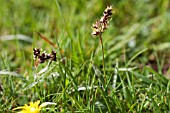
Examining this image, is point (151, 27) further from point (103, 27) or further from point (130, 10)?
point (103, 27)

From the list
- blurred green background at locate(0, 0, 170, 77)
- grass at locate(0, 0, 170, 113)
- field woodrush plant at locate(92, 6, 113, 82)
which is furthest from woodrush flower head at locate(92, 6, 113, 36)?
blurred green background at locate(0, 0, 170, 77)

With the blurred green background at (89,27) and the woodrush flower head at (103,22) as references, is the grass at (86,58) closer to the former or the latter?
the blurred green background at (89,27)

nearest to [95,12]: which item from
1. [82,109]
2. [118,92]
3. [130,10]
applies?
[130,10]

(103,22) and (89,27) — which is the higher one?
(89,27)

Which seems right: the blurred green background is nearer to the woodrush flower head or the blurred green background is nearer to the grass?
the grass

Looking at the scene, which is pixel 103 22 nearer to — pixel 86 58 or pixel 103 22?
pixel 103 22

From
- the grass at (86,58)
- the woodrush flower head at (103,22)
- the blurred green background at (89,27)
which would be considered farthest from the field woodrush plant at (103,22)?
the blurred green background at (89,27)

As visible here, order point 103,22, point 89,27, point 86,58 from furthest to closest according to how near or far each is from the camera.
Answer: point 89,27
point 86,58
point 103,22

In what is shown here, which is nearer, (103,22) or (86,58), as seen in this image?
(103,22)

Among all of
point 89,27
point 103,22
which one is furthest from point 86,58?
point 103,22
